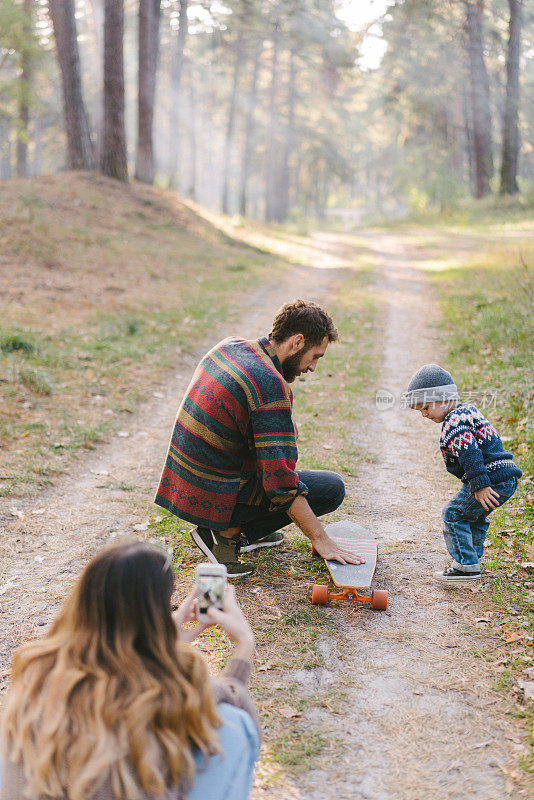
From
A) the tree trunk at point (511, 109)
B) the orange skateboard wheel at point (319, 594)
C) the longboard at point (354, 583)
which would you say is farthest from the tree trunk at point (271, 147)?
the orange skateboard wheel at point (319, 594)

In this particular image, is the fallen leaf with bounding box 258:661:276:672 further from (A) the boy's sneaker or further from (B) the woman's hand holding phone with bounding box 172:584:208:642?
(B) the woman's hand holding phone with bounding box 172:584:208:642

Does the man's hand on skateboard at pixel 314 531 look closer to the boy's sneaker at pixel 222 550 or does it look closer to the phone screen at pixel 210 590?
the boy's sneaker at pixel 222 550

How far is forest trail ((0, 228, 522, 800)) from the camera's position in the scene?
118 inches

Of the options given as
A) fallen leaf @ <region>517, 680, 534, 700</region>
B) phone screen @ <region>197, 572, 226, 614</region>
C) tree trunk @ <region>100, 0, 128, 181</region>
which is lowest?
fallen leaf @ <region>517, 680, 534, 700</region>

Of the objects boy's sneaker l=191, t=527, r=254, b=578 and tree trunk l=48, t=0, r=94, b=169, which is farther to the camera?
tree trunk l=48, t=0, r=94, b=169

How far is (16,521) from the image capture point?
539 cm

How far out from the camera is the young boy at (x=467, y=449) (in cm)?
412

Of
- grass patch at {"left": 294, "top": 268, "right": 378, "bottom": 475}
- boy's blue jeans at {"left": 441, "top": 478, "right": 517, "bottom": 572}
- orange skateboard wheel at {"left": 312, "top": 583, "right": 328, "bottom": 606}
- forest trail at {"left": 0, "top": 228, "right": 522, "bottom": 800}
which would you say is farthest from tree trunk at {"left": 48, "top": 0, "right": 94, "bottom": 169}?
orange skateboard wheel at {"left": 312, "top": 583, "right": 328, "bottom": 606}

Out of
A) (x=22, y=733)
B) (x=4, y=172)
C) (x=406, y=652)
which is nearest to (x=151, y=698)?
(x=22, y=733)

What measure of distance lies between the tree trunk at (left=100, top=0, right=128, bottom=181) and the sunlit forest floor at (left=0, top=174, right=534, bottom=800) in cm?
148

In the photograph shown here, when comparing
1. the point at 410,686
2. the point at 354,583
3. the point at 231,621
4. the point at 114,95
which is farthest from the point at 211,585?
the point at 114,95

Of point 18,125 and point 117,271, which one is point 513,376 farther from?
point 18,125

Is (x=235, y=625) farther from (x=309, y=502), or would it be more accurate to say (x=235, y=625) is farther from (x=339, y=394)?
(x=339, y=394)

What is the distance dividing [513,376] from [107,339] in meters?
5.64
